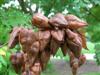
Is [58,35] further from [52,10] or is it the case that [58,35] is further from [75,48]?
[52,10]

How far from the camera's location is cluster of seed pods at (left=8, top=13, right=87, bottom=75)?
69cm

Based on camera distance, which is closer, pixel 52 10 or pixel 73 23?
pixel 73 23

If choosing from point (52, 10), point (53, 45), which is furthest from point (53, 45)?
point (52, 10)

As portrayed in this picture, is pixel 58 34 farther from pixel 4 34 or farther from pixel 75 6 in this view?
pixel 75 6

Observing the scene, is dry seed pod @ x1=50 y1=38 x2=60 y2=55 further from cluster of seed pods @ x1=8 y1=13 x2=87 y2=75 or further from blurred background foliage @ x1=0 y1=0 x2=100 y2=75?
blurred background foliage @ x1=0 y1=0 x2=100 y2=75

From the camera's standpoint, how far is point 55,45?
697 millimetres

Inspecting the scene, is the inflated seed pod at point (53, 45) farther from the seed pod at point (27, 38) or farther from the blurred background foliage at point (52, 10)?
the blurred background foliage at point (52, 10)

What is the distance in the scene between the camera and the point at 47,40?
2.27ft

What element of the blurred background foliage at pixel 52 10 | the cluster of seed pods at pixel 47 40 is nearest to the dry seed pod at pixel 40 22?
the cluster of seed pods at pixel 47 40

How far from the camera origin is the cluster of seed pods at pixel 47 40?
2.26 ft

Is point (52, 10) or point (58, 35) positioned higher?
point (58, 35)

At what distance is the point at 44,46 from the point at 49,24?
0.04 meters

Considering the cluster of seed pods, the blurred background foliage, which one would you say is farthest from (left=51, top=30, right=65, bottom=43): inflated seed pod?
the blurred background foliage

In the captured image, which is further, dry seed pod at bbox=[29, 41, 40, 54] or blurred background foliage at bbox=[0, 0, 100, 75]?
blurred background foliage at bbox=[0, 0, 100, 75]
